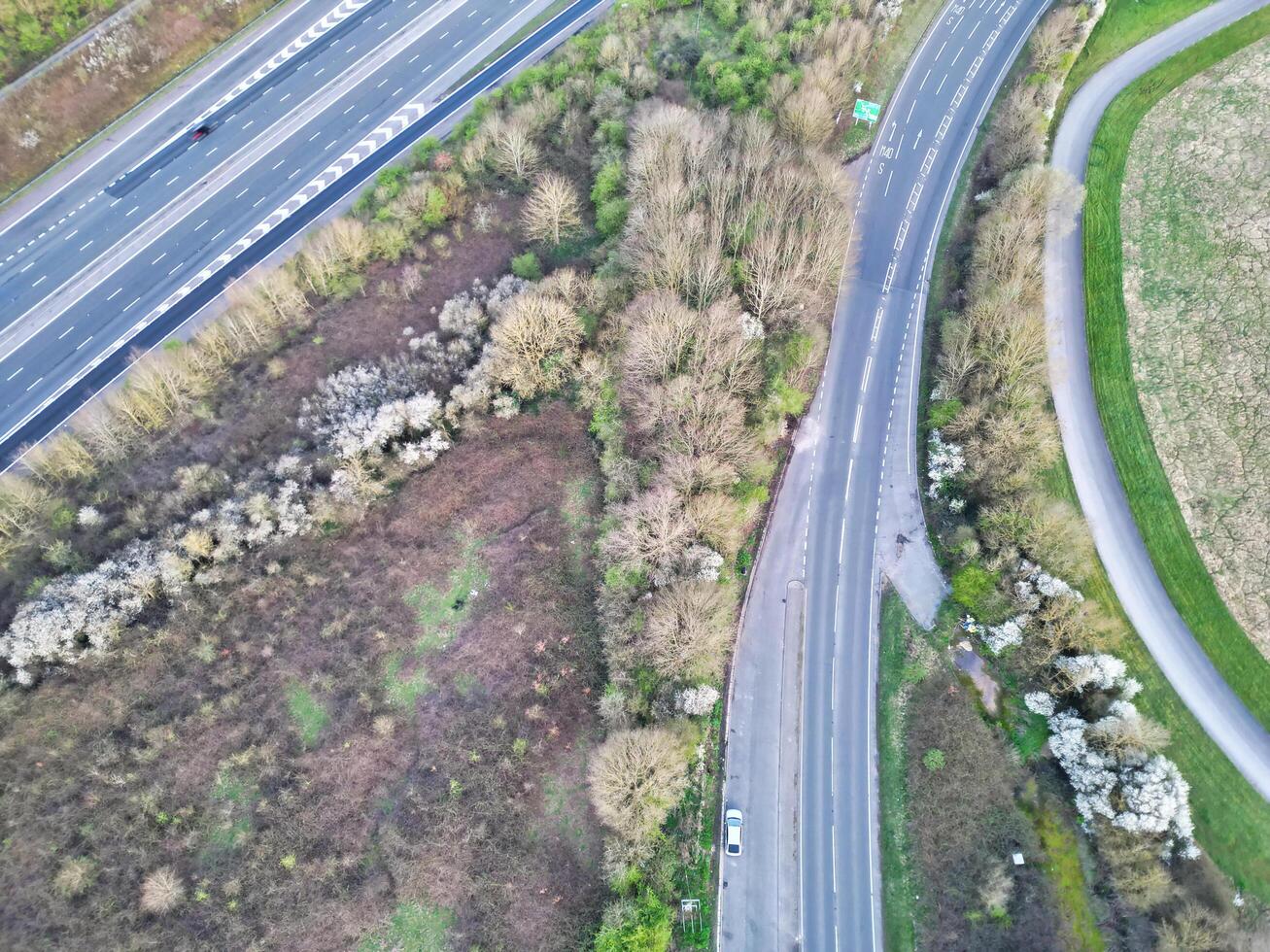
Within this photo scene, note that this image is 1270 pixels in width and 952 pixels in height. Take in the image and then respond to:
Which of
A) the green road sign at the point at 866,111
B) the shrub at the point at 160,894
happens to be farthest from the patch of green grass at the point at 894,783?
the green road sign at the point at 866,111

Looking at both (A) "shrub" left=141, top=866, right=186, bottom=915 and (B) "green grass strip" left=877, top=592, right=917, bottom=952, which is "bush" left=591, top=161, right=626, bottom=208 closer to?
(B) "green grass strip" left=877, top=592, right=917, bottom=952

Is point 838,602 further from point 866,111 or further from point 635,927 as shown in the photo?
point 866,111

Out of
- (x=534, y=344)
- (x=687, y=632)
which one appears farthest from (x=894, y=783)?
(x=534, y=344)

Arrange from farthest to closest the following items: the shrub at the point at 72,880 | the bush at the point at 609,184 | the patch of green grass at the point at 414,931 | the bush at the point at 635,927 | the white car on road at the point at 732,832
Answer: the bush at the point at 609,184 → the white car on road at the point at 732,832 → the patch of green grass at the point at 414,931 → the shrub at the point at 72,880 → the bush at the point at 635,927

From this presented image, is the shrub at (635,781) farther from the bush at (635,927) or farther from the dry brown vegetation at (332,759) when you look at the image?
the dry brown vegetation at (332,759)

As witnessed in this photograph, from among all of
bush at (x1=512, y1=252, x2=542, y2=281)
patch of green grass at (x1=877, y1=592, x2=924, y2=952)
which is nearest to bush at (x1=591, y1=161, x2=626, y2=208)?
bush at (x1=512, y1=252, x2=542, y2=281)

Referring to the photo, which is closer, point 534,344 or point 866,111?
point 534,344
